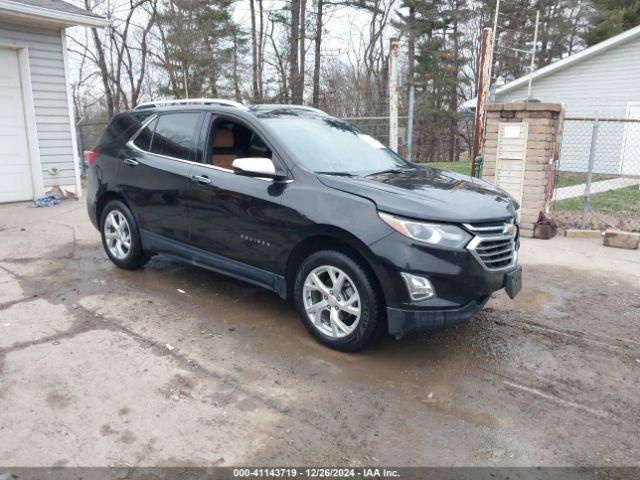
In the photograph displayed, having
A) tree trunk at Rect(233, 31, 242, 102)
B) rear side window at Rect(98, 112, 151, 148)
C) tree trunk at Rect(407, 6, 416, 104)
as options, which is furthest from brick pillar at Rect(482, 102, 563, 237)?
tree trunk at Rect(407, 6, 416, 104)

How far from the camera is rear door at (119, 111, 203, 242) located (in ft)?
15.4

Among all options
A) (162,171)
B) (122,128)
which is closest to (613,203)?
(162,171)

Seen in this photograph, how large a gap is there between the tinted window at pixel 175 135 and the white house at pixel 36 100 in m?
5.64

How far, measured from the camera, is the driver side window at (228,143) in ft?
14.9

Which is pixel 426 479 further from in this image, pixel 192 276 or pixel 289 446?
pixel 192 276

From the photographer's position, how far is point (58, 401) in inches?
121

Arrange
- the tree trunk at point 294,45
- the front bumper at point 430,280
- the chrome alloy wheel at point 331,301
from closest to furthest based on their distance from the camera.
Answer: the front bumper at point 430,280 < the chrome alloy wheel at point 331,301 < the tree trunk at point 294,45

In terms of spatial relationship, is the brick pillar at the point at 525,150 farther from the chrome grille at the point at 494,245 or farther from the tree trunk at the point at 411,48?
the tree trunk at the point at 411,48

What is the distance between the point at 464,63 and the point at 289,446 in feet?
92.4

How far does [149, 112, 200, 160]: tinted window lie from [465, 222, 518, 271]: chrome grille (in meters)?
2.68

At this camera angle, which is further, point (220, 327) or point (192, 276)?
point (192, 276)

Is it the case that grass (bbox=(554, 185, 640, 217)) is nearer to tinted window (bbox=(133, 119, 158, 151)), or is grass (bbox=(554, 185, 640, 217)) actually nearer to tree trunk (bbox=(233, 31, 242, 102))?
tinted window (bbox=(133, 119, 158, 151))

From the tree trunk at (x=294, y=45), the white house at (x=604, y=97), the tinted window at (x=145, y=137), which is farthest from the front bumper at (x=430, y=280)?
the tree trunk at (x=294, y=45)

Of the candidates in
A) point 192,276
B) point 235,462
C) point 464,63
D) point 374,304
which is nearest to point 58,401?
point 235,462
